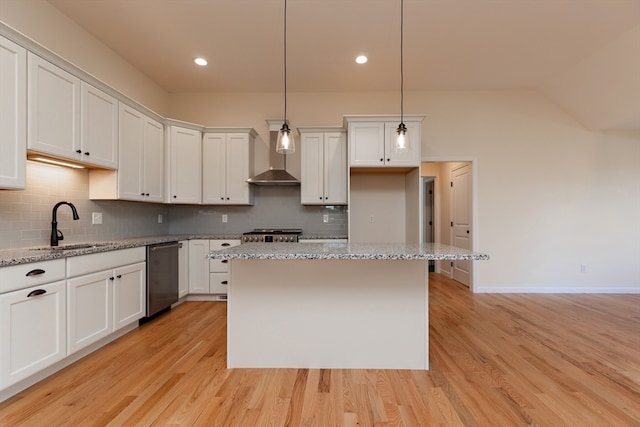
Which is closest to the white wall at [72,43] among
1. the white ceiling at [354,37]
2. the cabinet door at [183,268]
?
the white ceiling at [354,37]

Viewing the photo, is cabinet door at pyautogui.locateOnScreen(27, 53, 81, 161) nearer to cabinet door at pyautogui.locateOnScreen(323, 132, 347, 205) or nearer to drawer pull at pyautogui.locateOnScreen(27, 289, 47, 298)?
drawer pull at pyautogui.locateOnScreen(27, 289, 47, 298)

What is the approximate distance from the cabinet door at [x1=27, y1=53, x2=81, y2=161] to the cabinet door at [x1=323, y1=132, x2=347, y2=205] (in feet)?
8.80

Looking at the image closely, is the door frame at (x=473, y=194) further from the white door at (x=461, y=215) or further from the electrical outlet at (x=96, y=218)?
the electrical outlet at (x=96, y=218)

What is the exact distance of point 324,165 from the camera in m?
4.04

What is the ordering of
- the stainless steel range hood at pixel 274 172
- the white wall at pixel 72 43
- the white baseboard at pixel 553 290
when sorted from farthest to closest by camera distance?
the white baseboard at pixel 553 290
the stainless steel range hood at pixel 274 172
the white wall at pixel 72 43

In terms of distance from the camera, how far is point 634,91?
3.33 m

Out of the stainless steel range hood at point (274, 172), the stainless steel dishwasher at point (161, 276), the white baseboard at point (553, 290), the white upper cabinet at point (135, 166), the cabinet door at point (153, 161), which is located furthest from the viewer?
the white baseboard at point (553, 290)

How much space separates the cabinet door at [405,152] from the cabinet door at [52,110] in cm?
322

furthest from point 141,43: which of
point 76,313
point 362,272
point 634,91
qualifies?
point 634,91

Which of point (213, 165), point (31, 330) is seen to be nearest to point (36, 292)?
point (31, 330)

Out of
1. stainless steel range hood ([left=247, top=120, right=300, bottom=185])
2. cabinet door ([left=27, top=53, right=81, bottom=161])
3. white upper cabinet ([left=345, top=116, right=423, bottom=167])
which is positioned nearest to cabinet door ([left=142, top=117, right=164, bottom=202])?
cabinet door ([left=27, top=53, right=81, bottom=161])

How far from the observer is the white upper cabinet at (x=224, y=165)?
4074 millimetres

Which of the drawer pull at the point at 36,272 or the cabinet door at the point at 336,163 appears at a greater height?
the cabinet door at the point at 336,163

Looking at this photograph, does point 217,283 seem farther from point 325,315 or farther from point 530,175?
point 530,175
